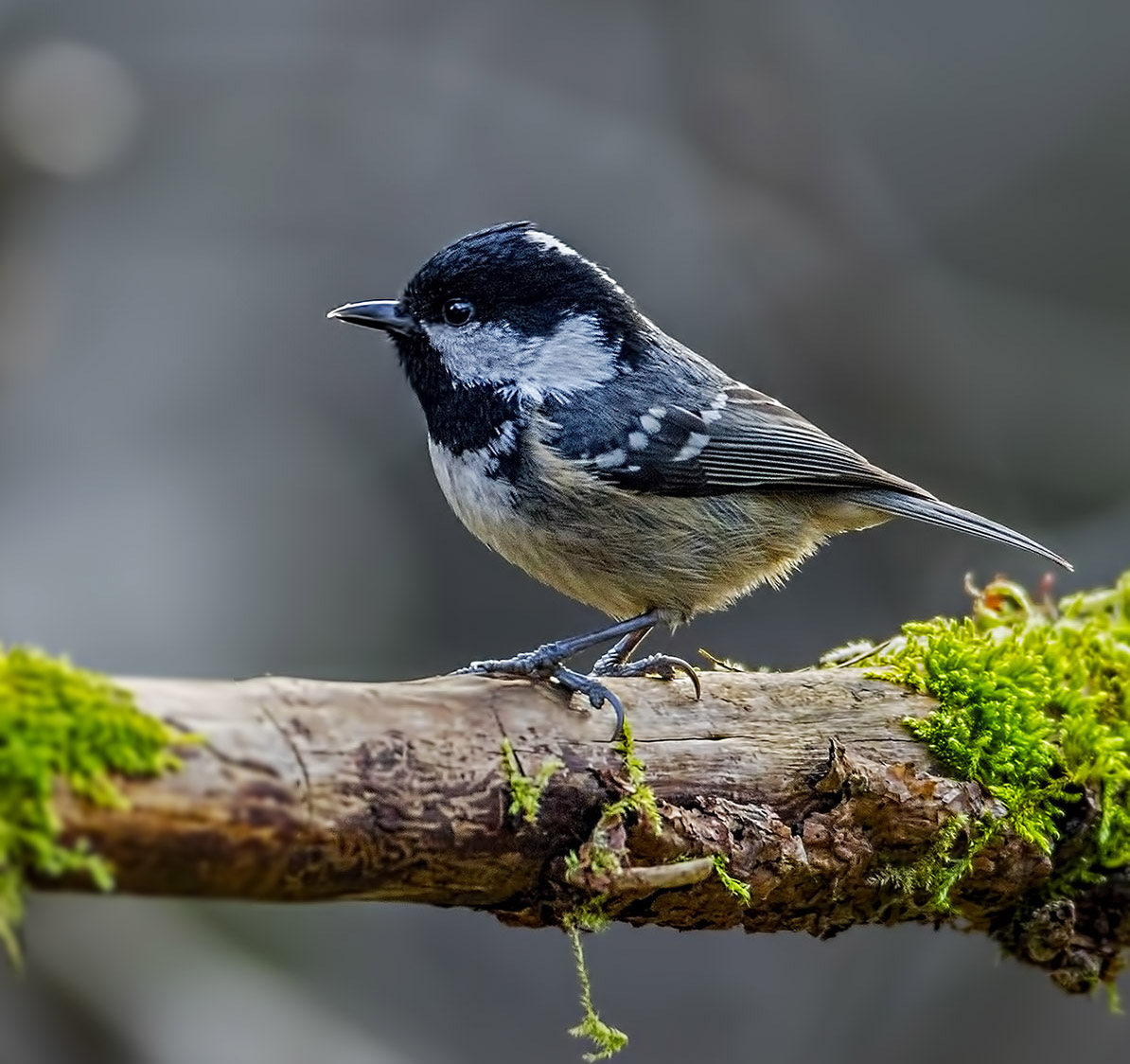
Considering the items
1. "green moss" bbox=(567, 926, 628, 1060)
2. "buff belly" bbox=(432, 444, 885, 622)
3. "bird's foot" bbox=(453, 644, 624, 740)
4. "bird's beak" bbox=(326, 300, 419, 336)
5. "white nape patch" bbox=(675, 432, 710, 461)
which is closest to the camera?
"green moss" bbox=(567, 926, 628, 1060)

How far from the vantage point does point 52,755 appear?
199 centimetres

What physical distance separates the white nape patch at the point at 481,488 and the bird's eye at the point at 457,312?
1.30ft

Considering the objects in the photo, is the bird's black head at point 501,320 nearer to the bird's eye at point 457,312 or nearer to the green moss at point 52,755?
the bird's eye at point 457,312

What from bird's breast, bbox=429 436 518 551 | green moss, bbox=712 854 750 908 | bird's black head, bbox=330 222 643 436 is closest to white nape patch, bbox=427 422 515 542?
bird's breast, bbox=429 436 518 551

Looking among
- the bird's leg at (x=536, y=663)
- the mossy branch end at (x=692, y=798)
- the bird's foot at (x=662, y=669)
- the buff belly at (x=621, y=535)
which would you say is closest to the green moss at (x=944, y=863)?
the mossy branch end at (x=692, y=798)

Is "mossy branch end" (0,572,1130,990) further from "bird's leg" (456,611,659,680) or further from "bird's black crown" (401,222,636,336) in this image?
"bird's black crown" (401,222,636,336)

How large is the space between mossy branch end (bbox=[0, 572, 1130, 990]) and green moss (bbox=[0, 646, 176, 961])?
0.05 feet

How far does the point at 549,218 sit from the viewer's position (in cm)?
806

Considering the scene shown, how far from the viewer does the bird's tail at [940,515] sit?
390 centimetres

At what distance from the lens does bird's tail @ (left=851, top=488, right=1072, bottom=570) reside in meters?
3.90

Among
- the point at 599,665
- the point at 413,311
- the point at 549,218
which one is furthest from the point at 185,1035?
the point at 549,218

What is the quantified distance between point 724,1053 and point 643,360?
4.26 m

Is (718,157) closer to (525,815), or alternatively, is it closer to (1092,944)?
(1092,944)

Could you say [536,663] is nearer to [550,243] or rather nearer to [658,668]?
[658,668]
